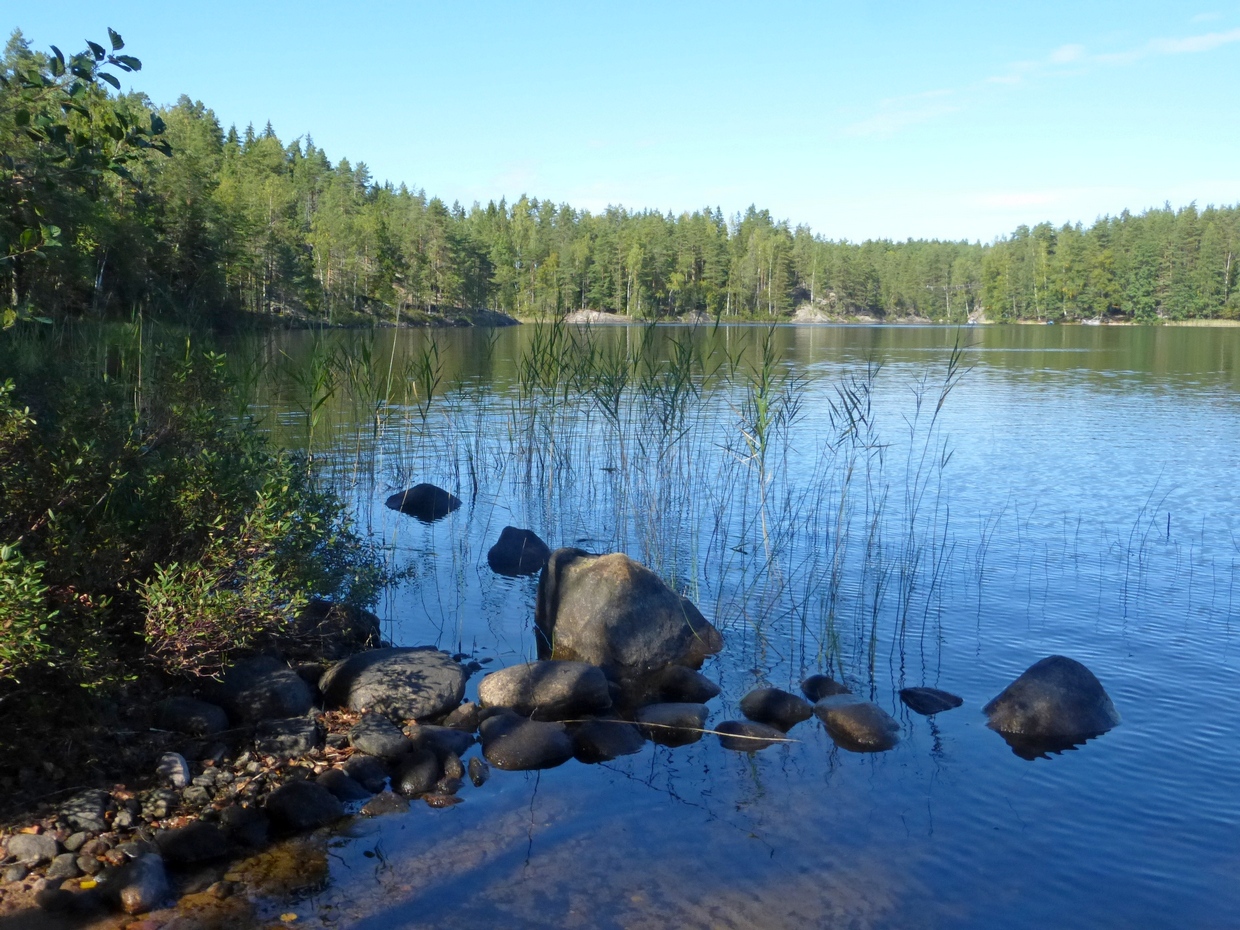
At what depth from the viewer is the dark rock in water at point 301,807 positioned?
20.5ft

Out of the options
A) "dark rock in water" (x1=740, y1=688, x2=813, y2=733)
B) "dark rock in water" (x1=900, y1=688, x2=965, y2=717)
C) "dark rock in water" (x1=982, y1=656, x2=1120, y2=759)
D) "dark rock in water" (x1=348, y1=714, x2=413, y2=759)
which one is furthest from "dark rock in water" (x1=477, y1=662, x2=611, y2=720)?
"dark rock in water" (x1=982, y1=656, x2=1120, y2=759)

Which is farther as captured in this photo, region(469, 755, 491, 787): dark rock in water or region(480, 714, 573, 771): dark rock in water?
region(480, 714, 573, 771): dark rock in water

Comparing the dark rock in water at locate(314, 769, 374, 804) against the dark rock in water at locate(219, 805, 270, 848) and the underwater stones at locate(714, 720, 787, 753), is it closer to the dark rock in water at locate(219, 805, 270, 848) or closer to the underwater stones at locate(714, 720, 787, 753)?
the dark rock in water at locate(219, 805, 270, 848)

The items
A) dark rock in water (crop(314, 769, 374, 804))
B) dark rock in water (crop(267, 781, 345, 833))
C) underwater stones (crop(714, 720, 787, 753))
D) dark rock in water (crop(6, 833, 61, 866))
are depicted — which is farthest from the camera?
underwater stones (crop(714, 720, 787, 753))

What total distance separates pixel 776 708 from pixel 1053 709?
2305 mm

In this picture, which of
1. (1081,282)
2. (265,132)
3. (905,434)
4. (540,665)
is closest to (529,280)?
(265,132)

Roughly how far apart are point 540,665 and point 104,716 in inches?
137

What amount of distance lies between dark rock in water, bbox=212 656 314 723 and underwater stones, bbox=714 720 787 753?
3406 millimetres

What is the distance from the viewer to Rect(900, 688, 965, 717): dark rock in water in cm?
850

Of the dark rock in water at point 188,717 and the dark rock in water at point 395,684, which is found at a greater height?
the dark rock in water at point 188,717

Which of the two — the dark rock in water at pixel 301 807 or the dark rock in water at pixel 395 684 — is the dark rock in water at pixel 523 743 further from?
the dark rock in water at pixel 301 807

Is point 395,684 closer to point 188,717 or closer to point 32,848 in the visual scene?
point 188,717

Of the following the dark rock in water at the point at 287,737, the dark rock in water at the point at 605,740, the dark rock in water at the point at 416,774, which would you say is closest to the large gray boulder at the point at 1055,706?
the dark rock in water at the point at 605,740

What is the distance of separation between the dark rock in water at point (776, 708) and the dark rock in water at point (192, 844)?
438 cm
